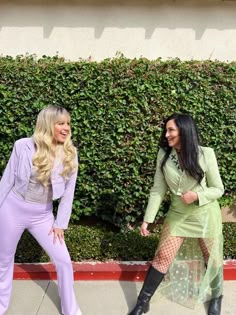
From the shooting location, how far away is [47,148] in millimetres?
2854

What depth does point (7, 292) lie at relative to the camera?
321 centimetres

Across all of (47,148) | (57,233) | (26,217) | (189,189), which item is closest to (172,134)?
(189,189)

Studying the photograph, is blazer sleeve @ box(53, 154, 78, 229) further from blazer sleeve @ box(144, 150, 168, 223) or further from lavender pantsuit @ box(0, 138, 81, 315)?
blazer sleeve @ box(144, 150, 168, 223)

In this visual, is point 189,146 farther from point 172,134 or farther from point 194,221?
point 194,221

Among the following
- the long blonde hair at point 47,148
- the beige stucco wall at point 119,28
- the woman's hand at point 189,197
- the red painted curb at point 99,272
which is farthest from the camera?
the beige stucco wall at point 119,28

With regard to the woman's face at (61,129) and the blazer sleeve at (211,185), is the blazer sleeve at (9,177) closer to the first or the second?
the woman's face at (61,129)

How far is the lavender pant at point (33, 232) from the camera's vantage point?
2.97m

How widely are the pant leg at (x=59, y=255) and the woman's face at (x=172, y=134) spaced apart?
113 cm

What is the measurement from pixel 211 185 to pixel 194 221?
12.8 inches

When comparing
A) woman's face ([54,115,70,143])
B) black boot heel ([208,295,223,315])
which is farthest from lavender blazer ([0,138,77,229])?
black boot heel ([208,295,223,315])

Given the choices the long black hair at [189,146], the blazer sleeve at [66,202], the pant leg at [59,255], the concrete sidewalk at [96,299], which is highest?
the long black hair at [189,146]

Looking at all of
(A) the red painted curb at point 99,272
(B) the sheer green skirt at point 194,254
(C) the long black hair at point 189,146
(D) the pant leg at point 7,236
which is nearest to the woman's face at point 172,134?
(C) the long black hair at point 189,146

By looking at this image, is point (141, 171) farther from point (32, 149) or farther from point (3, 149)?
point (32, 149)

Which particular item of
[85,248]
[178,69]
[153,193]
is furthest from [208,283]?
[178,69]
